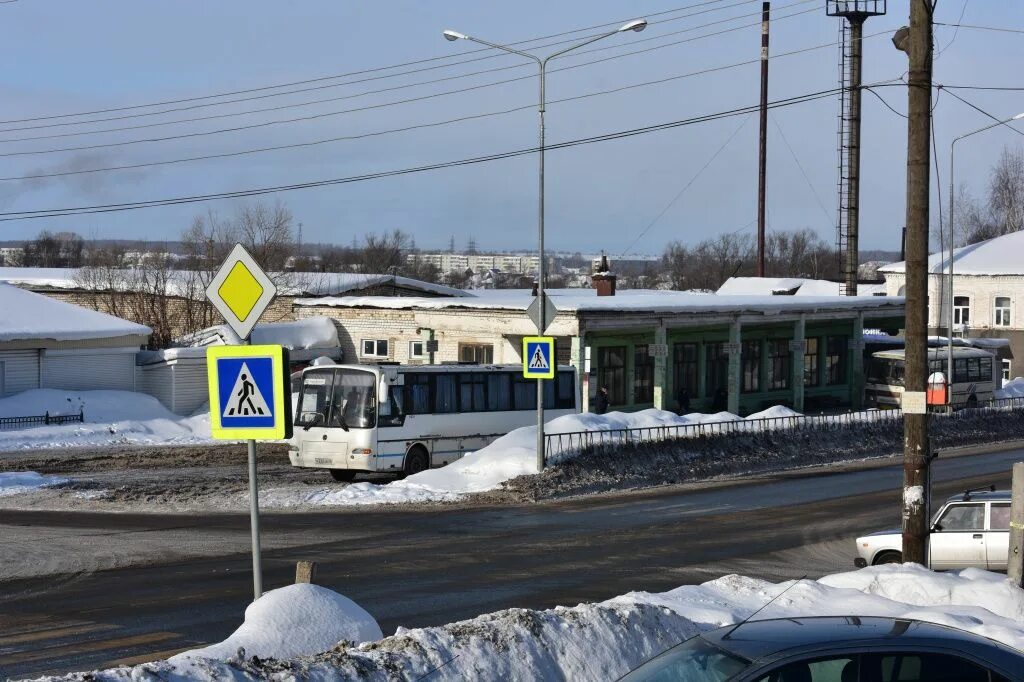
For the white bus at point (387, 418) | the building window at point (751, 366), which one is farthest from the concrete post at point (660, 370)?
the white bus at point (387, 418)

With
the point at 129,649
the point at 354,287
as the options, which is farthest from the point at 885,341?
the point at 129,649

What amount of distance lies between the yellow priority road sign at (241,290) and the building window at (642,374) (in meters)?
38.7

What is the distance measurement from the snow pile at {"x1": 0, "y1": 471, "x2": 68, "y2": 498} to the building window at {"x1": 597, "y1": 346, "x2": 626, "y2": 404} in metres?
22.4

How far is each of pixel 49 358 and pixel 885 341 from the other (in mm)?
39961

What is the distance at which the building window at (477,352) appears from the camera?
44031 millimetres

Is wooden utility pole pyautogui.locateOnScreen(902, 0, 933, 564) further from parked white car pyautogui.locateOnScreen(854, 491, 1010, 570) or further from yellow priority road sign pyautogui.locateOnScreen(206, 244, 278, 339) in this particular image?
yellow priority road sign pyautogui.locateOnScreen(206, 244, 278, 339)

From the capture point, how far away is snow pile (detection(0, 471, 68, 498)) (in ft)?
86.8

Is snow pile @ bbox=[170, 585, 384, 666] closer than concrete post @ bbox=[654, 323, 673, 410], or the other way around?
snow pile @ bbox=[170, 585, 384, 666]

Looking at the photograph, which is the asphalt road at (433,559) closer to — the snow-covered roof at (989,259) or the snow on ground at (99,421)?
the snow on ground at (99,421)

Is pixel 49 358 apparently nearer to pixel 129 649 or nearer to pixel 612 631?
pixel 129 649

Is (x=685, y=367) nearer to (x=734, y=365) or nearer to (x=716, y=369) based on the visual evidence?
(x=716, y=369)

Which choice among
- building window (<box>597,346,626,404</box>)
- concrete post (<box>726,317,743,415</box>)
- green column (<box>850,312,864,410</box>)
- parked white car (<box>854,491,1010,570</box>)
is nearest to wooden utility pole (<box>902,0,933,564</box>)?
parked white car (<box>854,491,1010,570</box>)

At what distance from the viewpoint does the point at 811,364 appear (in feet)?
186

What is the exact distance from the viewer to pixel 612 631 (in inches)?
364
